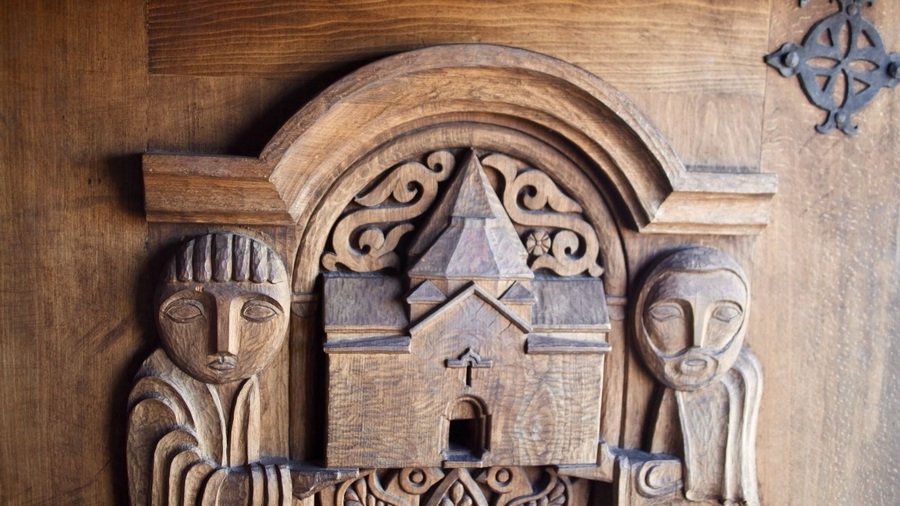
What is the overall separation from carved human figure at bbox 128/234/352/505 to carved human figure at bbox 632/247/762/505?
0.46 metres

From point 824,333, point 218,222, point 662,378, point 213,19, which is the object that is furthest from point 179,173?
point 824,333

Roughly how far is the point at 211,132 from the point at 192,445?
40cm

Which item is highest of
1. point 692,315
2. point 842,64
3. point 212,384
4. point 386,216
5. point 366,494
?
point 842,64

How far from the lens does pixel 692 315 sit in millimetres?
1142

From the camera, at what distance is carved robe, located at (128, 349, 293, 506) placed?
108cm

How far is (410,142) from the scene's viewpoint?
111 centimetres

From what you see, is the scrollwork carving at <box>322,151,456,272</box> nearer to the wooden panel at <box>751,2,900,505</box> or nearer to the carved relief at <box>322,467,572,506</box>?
the carved relief at <box>322,467,572,506</box>

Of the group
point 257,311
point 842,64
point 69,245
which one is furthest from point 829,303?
point 69,245

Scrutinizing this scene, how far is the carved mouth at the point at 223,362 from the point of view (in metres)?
1.07

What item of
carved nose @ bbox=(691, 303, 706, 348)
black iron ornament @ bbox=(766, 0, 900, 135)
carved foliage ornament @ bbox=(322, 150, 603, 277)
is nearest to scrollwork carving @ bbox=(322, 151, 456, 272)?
carved foliage ornament @ bbox=(322, 150, 603, 277)

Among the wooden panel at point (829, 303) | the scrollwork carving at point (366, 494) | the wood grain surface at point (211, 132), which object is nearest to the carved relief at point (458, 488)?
the scrollwork carving at point (366, 494)

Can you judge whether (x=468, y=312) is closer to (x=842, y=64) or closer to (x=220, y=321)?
(x=220, y=321)

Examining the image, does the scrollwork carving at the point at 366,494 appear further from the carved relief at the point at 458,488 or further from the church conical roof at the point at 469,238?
the church conical roof at the point at 469,238

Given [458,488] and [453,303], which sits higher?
[453,303]
